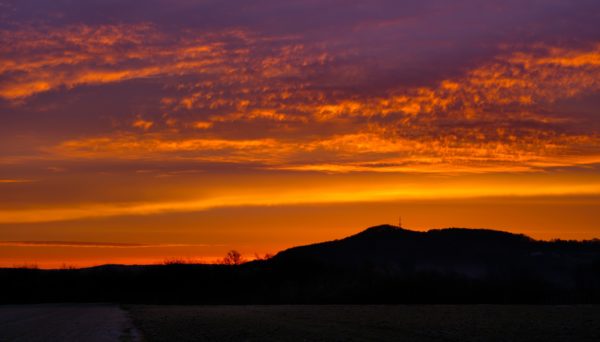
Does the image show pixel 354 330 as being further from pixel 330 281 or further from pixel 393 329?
pixel 330 281

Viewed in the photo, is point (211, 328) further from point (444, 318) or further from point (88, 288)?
point (88, 288)

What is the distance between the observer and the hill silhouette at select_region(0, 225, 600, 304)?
119 metres

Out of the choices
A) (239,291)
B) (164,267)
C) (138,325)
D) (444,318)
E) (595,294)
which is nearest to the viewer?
(138,325)

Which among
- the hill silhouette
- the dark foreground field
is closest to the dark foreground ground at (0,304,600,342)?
the dark foreground field

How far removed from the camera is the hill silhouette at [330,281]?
11912cm

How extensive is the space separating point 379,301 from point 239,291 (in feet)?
143

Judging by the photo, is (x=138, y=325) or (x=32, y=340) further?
(x=138, y=325)

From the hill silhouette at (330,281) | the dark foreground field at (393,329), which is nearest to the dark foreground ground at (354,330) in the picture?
the dark foreground field at (393,329)

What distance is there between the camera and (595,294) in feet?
379

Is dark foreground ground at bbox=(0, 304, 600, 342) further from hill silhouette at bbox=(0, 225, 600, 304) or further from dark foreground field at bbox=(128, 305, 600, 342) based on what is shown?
hill silhouette at bbox=(0, 225, 600, 304)

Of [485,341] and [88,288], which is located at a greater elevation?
[88,288]

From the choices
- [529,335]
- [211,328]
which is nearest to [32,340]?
[211,328]

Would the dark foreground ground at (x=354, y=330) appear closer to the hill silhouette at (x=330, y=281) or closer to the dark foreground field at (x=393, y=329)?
the dark foreground field at (x=393, y=329)

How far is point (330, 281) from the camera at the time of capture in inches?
5576
